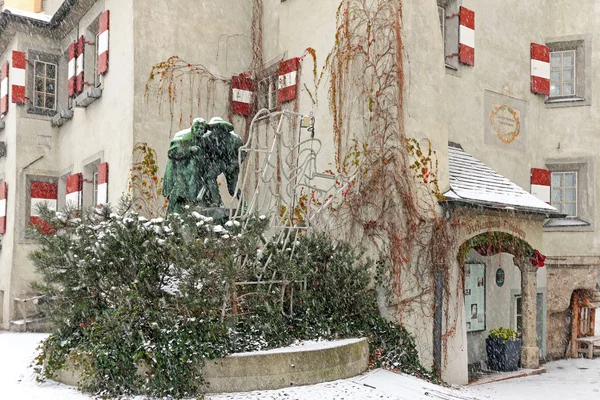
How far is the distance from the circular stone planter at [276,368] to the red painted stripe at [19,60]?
8.87 meters

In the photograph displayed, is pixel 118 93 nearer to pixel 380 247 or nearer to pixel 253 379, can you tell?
pixel 380 247

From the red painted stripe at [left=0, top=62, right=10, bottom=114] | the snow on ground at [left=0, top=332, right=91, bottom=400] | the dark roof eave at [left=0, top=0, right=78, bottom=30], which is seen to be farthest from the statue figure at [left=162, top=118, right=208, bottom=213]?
the red painted stripe at [left=0, top=62, right=10, bottom=114]

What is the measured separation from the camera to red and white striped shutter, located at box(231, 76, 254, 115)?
12.5 meters

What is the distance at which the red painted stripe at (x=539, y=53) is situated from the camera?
13.6 meters

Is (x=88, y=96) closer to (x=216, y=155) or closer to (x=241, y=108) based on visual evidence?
(x=241, y=108)

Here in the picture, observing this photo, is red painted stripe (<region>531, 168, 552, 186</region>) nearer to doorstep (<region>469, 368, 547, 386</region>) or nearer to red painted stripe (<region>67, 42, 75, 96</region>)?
doorstep (<region>469, 368, 547, 386</region>)

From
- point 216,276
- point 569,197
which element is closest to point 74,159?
point 216,276

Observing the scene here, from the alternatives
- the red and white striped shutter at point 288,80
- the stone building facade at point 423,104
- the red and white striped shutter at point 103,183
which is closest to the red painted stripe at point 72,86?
the stone building facade at point 423,104

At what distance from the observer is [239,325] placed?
7516 millimetres

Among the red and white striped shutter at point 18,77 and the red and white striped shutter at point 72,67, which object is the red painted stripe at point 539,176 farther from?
the red and white striped shutter at point 18,77

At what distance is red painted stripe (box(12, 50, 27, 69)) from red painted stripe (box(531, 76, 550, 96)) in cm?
1025

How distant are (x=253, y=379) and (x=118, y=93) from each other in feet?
21.1

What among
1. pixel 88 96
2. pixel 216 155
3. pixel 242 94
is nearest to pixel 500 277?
pixel 242 94

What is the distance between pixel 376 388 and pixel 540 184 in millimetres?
7503
